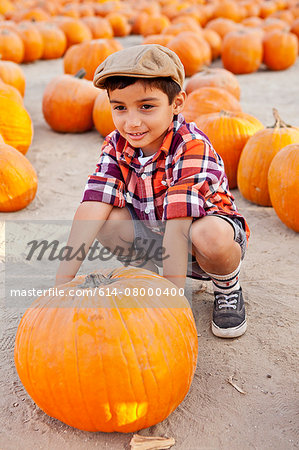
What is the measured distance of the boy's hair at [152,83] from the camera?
2117mm

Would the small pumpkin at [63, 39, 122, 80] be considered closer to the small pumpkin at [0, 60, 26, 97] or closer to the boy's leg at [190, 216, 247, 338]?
the small pumpkin at [0, 60, 26, 97]

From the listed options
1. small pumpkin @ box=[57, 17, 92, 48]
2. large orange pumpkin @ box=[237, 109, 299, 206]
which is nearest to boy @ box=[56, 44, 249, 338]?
large orange pumpkin @ box=[237, 109, 299, 206]

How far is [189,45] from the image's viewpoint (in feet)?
23.6

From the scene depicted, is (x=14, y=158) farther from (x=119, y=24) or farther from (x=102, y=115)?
(x=119, y=24)

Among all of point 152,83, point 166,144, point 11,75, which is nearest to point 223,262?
point 166,144

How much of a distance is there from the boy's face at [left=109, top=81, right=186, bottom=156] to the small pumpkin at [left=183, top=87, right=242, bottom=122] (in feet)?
7.58

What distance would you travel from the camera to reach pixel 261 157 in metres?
3.58

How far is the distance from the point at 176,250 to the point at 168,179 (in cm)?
35

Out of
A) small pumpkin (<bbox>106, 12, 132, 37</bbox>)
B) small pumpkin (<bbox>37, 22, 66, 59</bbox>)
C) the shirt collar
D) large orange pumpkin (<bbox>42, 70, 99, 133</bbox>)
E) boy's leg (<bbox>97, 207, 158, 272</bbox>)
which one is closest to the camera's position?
the shirt collar

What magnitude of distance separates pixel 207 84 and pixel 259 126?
1.64m

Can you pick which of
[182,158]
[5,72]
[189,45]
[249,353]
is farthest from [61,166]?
[189,45]

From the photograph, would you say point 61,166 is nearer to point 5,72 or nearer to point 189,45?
point 5,72

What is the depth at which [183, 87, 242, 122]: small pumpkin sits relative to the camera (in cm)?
454

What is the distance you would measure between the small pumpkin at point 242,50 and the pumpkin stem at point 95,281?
6.60m
